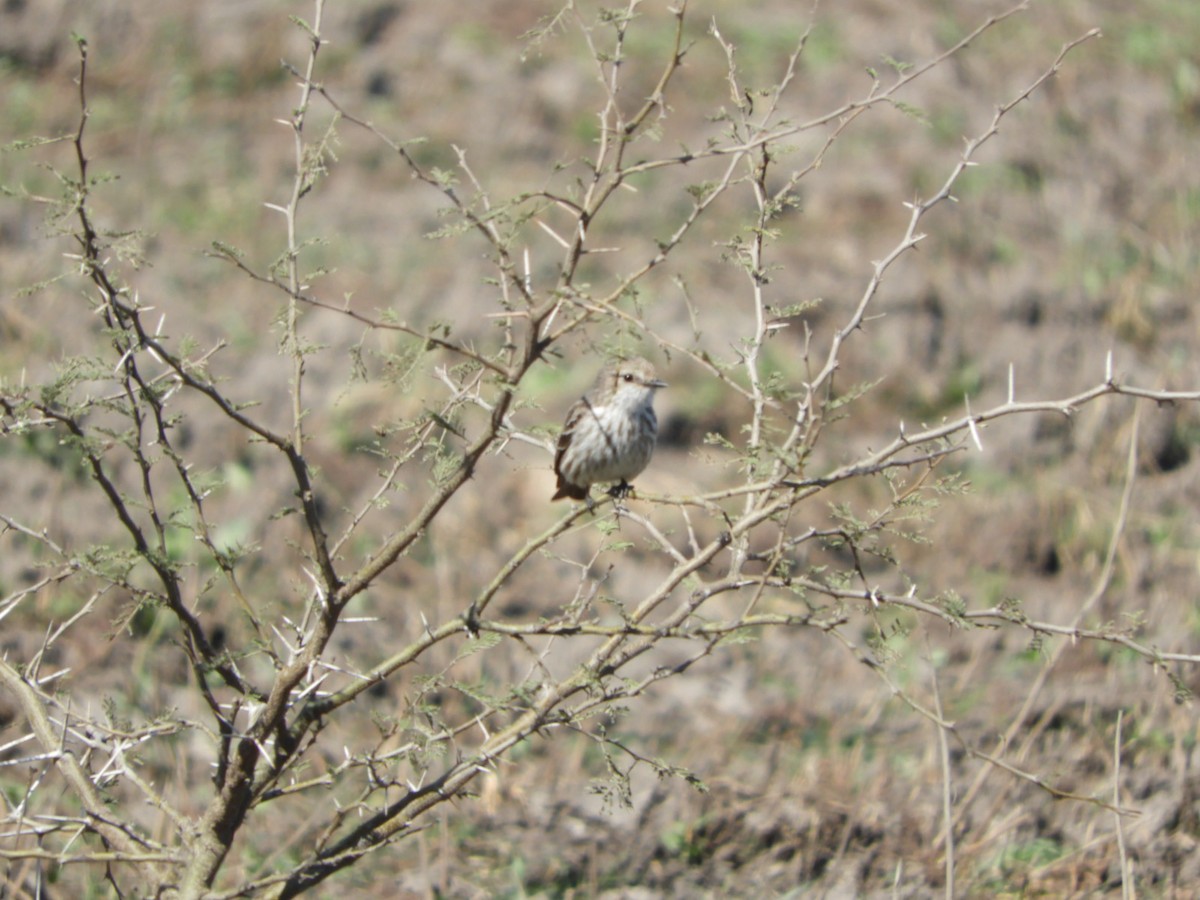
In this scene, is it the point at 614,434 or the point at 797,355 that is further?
the point at 797,355

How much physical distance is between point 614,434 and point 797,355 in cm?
389

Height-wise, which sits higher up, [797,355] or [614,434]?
[797,355]

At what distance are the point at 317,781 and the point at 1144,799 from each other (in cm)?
359

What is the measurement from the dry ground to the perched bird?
0.46m

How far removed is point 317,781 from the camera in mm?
3896

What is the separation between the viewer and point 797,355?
927cm

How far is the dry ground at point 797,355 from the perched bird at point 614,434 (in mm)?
463

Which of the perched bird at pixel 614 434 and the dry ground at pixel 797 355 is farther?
the dry ground at pixel 797 355

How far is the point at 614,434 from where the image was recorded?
18.4 feet

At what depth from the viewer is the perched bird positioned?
5.66 metres

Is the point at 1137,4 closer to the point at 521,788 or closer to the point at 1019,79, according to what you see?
the point at 1019,79

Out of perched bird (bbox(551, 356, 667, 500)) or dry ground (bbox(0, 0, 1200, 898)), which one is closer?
perched bird (bbox(551, 356, 667, 500))

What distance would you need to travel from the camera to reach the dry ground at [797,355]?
5.84m

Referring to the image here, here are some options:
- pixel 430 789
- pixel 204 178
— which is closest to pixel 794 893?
pixel 430 789
